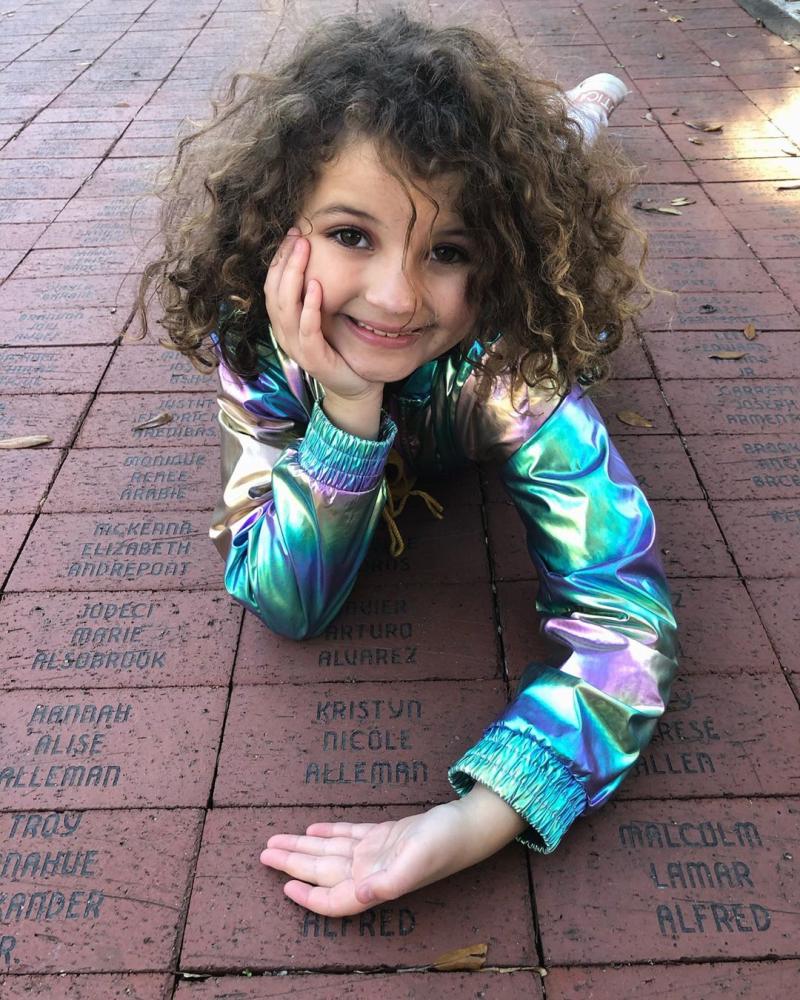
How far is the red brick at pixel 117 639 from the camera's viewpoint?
2.01 metres

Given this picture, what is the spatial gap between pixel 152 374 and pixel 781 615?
195cm

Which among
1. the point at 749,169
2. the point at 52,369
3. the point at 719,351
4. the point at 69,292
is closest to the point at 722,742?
the point at 719,351

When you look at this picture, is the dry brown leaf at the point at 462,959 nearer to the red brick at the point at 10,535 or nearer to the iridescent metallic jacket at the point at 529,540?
the iridescent metallic jacket at the point at 529,540

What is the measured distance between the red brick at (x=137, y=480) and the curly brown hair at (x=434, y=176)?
52 centimetres

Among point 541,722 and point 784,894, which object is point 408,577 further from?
point 784,894

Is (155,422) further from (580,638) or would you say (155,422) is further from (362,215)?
(580,638)

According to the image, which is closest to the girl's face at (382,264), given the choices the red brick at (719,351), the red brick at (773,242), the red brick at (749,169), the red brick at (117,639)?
the red brick at (117,639)

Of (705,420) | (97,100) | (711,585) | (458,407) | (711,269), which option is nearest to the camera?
(458,407)

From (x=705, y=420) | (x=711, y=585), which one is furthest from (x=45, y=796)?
(x=705, y=420)

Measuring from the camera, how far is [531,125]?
68.6 inches

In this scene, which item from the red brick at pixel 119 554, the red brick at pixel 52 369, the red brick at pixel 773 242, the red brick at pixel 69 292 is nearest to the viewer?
the red brick at pixel 119 554

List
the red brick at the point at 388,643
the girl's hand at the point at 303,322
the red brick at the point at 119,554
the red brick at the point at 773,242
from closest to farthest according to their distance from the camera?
the girl's hand at the point at 303,322 → the red brick at the point at 388,643 → the red brick at the point at 119,554 → the red brick at the point at 773,242

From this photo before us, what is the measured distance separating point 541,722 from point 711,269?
7.90 ft

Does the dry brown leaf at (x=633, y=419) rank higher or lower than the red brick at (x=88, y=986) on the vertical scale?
lower
